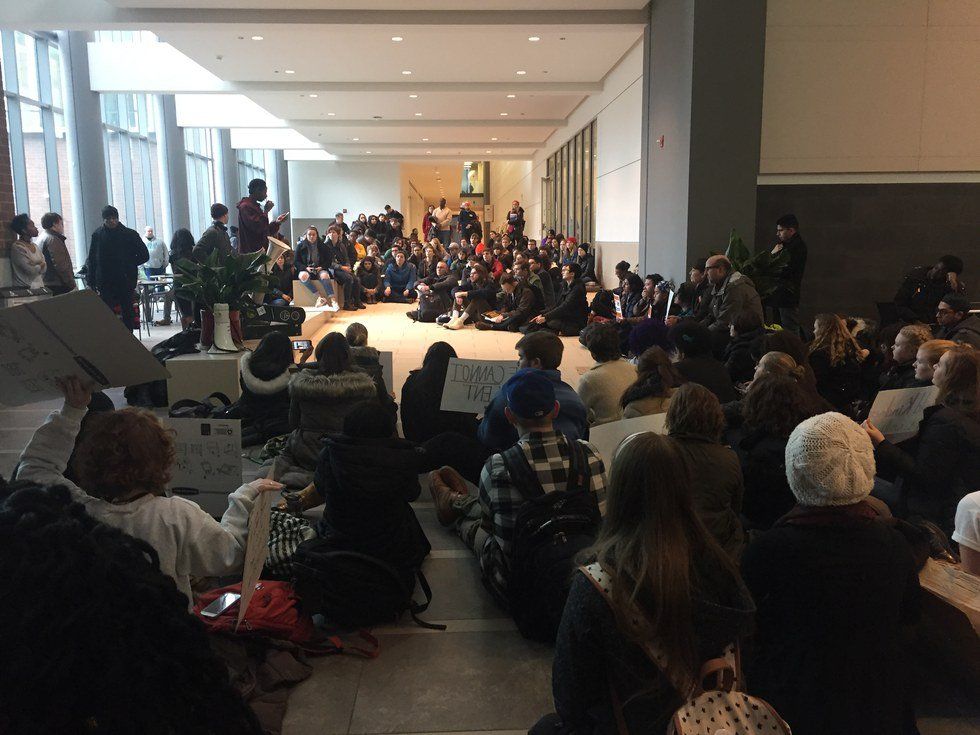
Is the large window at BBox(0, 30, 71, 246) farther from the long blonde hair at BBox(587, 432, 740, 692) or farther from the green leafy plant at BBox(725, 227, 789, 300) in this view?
the long blonde hair at BBox(587, 432, 740, 692)

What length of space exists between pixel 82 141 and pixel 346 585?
1259 cm

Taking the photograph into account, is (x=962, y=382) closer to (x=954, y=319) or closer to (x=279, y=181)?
(x=954, y=319)


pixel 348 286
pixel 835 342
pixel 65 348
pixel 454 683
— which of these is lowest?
pixel 454 683

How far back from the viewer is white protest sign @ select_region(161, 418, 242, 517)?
3.17m

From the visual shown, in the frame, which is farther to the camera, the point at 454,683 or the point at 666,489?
the point at 454,683

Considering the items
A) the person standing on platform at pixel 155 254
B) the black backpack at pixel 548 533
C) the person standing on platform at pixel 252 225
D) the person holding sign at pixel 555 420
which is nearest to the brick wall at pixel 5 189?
the person standing on platform at pixel 252 225

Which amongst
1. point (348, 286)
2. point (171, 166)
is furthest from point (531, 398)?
point (171, 166)

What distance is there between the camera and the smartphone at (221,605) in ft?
8.95

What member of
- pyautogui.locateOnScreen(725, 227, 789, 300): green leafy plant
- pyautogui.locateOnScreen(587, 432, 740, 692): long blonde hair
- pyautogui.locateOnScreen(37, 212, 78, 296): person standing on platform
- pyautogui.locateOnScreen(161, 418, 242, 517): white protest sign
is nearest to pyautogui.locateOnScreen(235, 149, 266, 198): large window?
pyautogui.locateOnScreen(37, 212, 78, 296): person standing on platform

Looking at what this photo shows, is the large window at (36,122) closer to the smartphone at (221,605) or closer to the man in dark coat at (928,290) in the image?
the smartphone at (221,605)

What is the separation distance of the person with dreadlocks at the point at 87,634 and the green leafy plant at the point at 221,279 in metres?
5.24

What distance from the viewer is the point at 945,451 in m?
2.89

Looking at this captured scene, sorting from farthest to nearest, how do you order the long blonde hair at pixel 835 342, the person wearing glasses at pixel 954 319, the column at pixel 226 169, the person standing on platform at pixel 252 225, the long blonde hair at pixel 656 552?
1. the column at pixel 226 169
2. the person standing on platform at pixel 252 225
3. the person wearing glasses at pixel 954 319
4. the long blonde hair at pixel 835 342
5. the long blonde hair at pixel 656 552

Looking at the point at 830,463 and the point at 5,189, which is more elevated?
the point at 5,189
